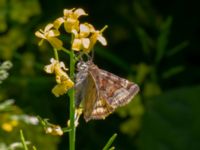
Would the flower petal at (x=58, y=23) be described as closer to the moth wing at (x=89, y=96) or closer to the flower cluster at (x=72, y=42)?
the flower cluster at (x=72, y=42)

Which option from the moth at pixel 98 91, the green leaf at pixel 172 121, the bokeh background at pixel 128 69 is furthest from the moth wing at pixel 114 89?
the green leaf at pixel 172 121

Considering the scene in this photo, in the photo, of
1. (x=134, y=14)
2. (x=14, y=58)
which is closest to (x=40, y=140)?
(x=14, y=58)

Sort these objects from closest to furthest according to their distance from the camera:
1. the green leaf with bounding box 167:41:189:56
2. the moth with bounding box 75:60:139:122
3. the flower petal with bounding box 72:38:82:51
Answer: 1. the flower petal with bounding box 72:38:82:51
2. the moth with bounding box 75:60:139:122
3. the green leaf with bounding box 167:41:189:56

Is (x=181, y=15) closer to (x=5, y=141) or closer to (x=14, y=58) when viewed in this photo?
(x=14, y=58)

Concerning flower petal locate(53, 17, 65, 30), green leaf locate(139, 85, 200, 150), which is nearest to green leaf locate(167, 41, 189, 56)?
green leaf locate(139, 85, 200, 150)

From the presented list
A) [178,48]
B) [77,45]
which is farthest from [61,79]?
[178,48]

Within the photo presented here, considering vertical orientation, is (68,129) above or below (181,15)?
above

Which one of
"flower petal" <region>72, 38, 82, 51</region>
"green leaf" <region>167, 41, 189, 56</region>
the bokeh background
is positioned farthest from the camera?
"green leaf" <region>167, 41, 189, 56</region>

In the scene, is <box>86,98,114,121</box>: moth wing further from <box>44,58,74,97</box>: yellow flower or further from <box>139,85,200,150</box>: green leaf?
<box>139,85,200,150</box>: green leaf
